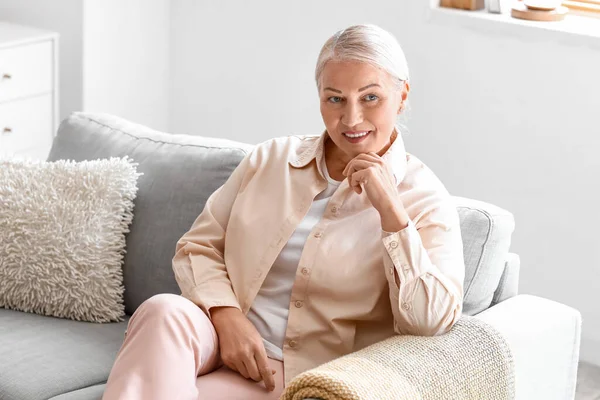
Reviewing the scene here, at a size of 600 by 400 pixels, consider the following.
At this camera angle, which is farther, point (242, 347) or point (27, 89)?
point (27, 89)

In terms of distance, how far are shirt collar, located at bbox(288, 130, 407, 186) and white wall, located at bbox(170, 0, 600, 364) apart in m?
1.20

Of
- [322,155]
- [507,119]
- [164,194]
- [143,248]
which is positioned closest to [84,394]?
[143,248]

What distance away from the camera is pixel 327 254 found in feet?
6.59

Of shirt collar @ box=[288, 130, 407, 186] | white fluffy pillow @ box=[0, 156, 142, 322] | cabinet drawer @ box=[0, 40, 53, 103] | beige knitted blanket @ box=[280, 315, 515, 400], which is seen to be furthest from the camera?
cabinet drawer @ box=[0, 40, 53, 103]

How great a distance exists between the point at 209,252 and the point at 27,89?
1.81 m

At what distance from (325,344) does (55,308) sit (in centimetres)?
71

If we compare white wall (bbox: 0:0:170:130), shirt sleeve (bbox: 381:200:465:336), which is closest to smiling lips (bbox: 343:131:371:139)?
shirt sleeve (bbox: 381:200:465:336)

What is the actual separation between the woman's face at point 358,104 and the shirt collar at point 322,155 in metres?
0.03

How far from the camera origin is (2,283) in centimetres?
240

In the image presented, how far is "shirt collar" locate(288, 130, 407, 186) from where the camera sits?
6.68 ft

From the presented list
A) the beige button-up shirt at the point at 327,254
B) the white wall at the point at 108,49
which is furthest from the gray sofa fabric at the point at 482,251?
the white wall at the point at 108,49

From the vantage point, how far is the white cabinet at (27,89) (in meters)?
3.62

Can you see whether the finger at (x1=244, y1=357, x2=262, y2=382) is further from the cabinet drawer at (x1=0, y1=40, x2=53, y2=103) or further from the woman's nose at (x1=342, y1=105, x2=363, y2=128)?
the cabinet drawer at (x1=0, y1=40, x2=53, y2=103)

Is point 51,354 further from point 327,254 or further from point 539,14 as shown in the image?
point 539,14
